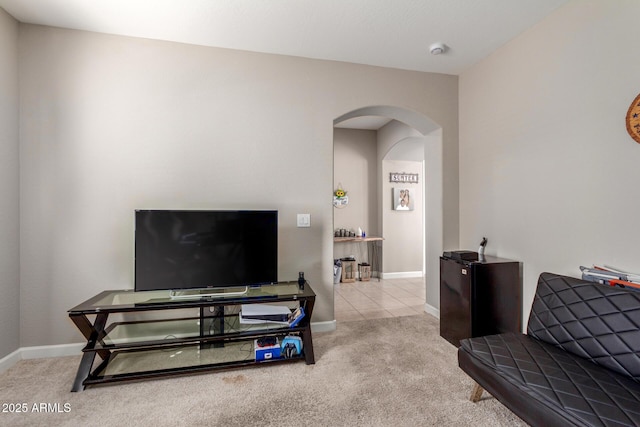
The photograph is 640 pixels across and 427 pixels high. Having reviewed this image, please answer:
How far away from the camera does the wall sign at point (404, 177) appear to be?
560 cm

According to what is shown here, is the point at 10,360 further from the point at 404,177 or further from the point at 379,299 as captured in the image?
the point at 404,177

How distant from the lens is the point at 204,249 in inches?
96.4

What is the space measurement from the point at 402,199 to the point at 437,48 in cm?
312

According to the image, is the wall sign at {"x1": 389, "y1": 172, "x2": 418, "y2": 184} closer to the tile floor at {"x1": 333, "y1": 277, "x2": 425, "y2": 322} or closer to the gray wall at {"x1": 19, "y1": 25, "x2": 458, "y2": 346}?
the tile floor at {"x1": 333, "y1": 277, "x2": 425, "y2": 322}

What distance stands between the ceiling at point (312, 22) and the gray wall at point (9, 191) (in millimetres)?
286

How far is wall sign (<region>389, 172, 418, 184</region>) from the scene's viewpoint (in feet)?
18.4

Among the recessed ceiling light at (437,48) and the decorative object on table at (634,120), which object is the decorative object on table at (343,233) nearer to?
the recessed ceiling light at (437,48)

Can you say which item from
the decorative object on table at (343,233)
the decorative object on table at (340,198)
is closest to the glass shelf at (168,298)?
the decorative object on table at (343,233)

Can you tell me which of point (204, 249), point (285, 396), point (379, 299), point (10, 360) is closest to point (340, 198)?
point (379, 299)

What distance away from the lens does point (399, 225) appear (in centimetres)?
562

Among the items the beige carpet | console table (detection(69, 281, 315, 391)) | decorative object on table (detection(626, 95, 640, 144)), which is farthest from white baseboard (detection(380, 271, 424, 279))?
decorative object on table (detection(626, 95, 640, 144))

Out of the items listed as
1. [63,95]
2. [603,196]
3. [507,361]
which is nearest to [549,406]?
[507,361]

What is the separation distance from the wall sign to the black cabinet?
10.3ft

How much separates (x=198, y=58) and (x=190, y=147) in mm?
848
